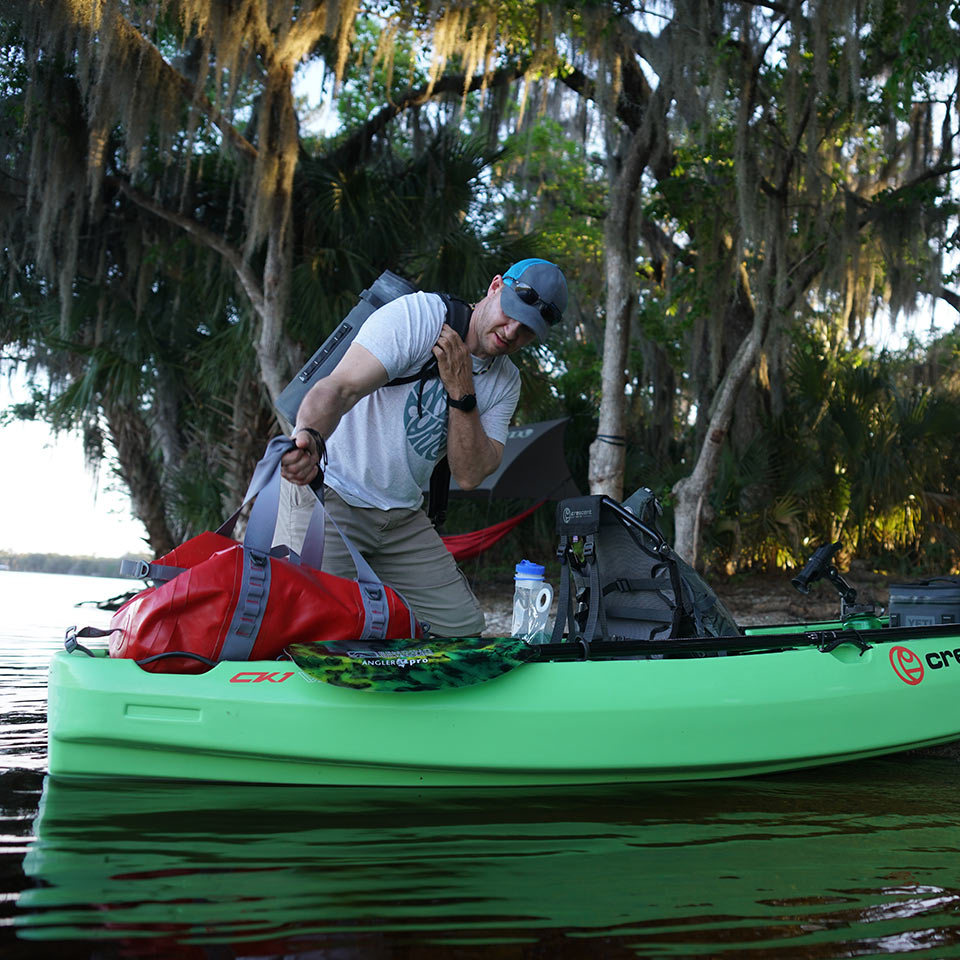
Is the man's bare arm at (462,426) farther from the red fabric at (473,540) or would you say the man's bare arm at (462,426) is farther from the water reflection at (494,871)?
the red fabric at (473,540)

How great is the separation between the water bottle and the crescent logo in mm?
1391

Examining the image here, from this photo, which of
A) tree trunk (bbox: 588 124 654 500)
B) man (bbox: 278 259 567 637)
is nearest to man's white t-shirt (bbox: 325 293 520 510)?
man (bbox: 278 259 567 637)

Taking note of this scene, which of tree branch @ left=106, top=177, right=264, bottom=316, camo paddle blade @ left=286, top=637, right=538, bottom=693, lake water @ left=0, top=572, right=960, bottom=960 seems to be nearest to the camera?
lake water @ left=0, top=572, right=960, bottom=960

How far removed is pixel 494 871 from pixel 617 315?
25.8 ft

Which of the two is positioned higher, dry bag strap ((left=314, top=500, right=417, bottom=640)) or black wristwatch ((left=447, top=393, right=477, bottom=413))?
black wristwatch ((left=447, top=393, right=477, bottom=413))

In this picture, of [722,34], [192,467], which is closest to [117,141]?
[192,467]

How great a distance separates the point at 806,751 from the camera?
360 centimetres

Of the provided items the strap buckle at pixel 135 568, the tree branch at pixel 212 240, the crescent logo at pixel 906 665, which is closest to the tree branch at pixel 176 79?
the tree branch at pixel 212 240

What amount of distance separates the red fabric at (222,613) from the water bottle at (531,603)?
1.17 m

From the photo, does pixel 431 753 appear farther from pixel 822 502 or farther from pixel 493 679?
pixel 822 502

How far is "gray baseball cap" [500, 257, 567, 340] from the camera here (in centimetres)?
344

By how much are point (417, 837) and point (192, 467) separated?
39.8 ft

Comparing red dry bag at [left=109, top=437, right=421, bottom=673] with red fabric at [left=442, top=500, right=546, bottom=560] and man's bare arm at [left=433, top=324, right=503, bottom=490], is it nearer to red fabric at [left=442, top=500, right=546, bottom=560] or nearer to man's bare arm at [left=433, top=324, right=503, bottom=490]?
man's bare arm at [left=433, top=324, right=503, bottom=490]

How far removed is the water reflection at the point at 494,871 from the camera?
1971 mm
